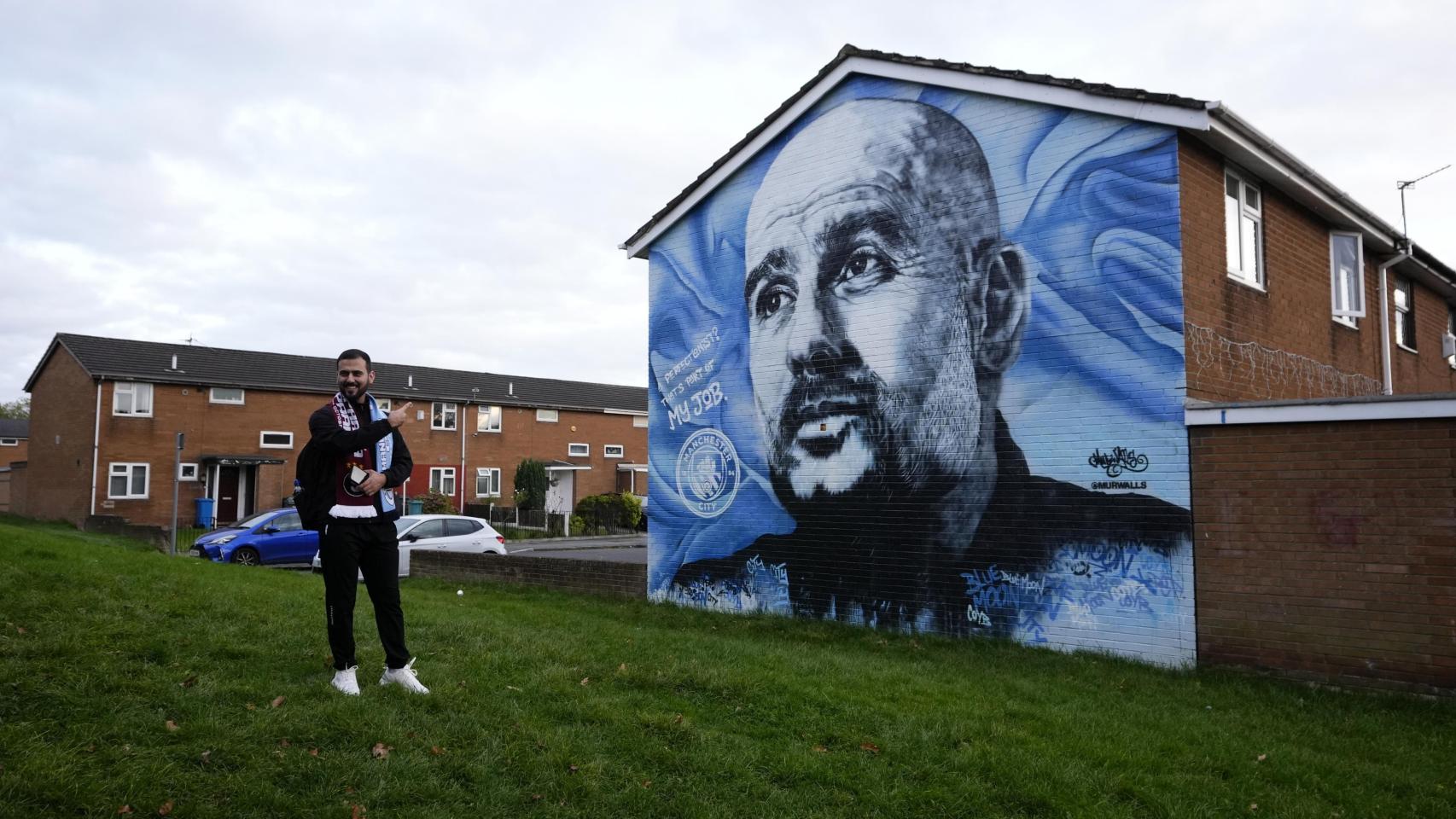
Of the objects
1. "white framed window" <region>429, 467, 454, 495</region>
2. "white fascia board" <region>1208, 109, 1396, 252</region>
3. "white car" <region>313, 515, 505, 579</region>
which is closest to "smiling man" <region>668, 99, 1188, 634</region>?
"white fascia board" <region>1208, 109, 1396, 252</region>

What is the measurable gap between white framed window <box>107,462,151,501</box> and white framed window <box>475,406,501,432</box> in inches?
482

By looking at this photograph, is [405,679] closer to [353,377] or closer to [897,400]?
[353,377]

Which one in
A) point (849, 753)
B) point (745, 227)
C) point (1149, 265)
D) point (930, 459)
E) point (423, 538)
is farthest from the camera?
point (423, 538)

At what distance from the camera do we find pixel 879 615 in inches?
464

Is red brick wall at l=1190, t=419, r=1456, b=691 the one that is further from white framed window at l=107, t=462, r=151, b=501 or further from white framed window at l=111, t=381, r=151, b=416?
white framed window at l=111, t=381, r=151, b=416

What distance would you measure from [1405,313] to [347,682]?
17.3m

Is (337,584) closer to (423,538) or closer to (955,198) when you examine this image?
(955,198)

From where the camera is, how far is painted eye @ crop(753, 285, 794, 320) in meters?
13.1

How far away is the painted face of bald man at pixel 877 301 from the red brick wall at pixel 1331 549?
8.66 feet

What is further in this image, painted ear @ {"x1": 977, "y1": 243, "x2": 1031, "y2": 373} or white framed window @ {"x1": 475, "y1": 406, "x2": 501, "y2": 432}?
white framed window @ {"x1": 475, "y1": 406, "x2": 501, "y2": 432}

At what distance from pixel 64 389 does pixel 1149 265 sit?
1529 inches

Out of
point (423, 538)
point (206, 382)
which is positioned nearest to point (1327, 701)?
point (423, 538)

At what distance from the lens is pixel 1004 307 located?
36.3 ft
